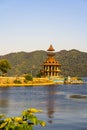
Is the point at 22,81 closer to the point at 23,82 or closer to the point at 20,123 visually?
the point at 23,82

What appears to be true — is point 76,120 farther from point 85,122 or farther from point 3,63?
point 3,63

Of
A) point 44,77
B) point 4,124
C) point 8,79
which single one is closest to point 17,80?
point 8,79

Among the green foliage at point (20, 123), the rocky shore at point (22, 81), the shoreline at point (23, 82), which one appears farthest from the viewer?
the rocky shore at point (22, 81)

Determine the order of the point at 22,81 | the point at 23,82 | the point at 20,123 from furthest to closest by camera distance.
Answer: the point at 23,82, the point at 22,81, the point at 20,123

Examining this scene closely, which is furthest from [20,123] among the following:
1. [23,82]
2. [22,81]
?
[23,82]

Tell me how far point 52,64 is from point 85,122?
149 metres

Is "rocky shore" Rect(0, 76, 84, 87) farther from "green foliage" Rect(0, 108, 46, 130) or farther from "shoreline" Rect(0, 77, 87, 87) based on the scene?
"green foliage" Rect(0, 108, 46, 130)

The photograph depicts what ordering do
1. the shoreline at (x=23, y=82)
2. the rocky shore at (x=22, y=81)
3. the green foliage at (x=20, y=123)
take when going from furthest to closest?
the rocky shore at (x=22, y=81) < the shoreline at (x=23, y=82) < the green foliage at (x=20, y=123)

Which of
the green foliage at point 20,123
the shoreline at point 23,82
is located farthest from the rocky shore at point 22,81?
the green foliage at point 20,123

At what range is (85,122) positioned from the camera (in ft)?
125

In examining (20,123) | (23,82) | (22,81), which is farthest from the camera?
(23,82)

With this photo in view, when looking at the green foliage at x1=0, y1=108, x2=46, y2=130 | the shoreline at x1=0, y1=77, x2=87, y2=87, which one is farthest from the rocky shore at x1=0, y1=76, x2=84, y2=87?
the green foliage at x1=0, y1=108, x2=46, y2=130

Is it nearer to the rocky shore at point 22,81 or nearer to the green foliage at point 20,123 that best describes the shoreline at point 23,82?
the rocky shore at point 22,81

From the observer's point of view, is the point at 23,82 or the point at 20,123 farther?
the point at 23,82
